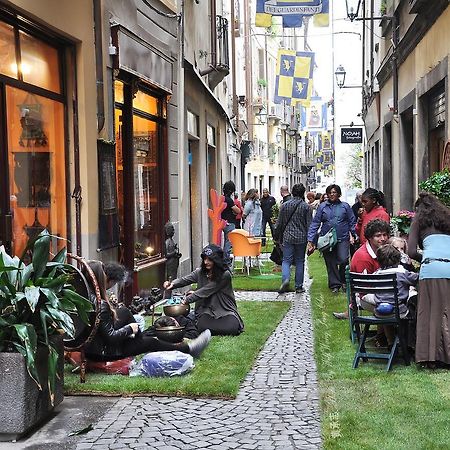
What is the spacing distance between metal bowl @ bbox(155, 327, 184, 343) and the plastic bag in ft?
1.61

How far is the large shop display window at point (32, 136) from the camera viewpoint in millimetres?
7539

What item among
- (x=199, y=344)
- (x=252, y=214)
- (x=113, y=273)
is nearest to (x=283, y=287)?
(x=252, y=214)

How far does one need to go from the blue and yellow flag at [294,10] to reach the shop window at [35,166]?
852cm

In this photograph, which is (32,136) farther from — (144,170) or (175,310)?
(144,170)

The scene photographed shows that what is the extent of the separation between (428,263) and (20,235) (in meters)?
4.05

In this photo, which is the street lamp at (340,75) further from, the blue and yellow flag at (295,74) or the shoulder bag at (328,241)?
the shoulder bag at (328,241)

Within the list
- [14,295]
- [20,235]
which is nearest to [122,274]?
[20,235]

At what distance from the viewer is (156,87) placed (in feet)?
40.1

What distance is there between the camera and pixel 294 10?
16.2 m

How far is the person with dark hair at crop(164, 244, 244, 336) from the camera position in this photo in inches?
344

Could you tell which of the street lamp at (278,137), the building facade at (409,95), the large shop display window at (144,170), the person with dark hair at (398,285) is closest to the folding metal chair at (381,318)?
the person with dark hair at (398,285)

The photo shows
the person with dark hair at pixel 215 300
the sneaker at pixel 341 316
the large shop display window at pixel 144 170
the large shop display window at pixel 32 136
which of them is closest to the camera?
the large shop display window at pixel 32 136

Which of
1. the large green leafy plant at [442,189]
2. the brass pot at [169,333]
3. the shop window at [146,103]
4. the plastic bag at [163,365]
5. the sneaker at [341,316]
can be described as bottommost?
the sneaker at [341,316]

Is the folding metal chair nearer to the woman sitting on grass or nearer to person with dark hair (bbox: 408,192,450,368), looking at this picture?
person with dark hair (bbox: 408,192,450,368)
